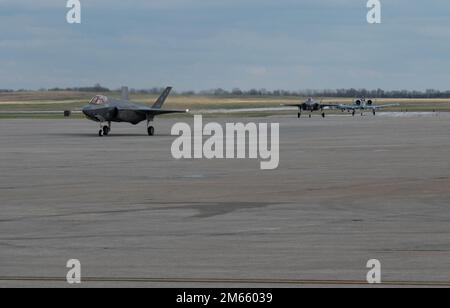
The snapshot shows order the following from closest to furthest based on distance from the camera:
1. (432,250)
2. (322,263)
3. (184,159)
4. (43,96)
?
(322,263), (432,250), (184,159), (43,96)

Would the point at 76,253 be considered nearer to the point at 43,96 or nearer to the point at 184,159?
the point at 184,159

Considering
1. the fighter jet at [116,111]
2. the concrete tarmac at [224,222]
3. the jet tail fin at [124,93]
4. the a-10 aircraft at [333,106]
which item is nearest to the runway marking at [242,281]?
the concrete tarmac at [224,222]

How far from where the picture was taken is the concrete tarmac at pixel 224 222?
41.2ft

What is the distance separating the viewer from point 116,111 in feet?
189

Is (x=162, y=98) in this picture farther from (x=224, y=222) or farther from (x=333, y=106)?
(x=333, y=106)

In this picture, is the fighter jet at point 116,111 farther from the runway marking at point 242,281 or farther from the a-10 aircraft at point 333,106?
the a-10 aircraft at point 333,106

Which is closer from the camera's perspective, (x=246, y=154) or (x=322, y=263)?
(x=322, y=263)

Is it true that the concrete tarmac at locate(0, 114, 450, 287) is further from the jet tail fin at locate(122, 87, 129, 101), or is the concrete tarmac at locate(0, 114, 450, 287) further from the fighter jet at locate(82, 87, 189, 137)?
the jet tail fin at locate(122, 87, 129, 101)

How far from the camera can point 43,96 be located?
395 ft

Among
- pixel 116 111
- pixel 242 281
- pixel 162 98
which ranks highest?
pixel 162 98

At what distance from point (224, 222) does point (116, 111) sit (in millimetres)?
Result: 40579

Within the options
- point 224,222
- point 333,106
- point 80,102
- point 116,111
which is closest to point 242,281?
point 224,222
